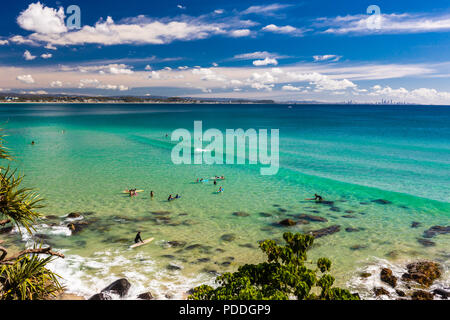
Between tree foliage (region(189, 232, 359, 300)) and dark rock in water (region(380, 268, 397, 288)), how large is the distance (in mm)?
8039

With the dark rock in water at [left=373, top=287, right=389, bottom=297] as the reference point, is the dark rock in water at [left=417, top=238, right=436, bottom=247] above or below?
above

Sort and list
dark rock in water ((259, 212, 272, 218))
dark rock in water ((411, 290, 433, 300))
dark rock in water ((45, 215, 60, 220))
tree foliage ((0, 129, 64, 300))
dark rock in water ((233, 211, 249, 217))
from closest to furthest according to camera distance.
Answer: tree foliage ((0, 129, 64, 300)), dark rock in water ((411, 290, 433, 300)), dark rock in water ((45, 215, 60, 220)), dark rock in water ((259, 212, 272, 218)), dark rock in water ((233, 211, 249, 217))

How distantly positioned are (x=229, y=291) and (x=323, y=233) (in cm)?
1631

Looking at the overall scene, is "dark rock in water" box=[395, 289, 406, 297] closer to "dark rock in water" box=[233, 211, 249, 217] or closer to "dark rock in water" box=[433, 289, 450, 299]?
"dark rock in water" box=[433, 289, 450, 299]

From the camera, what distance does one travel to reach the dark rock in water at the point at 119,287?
16941 mm

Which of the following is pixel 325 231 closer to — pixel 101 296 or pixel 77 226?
pixel 101 296

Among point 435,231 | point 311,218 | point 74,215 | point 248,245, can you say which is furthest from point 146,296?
point 435,231

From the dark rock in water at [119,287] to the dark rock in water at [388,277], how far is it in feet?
49.9

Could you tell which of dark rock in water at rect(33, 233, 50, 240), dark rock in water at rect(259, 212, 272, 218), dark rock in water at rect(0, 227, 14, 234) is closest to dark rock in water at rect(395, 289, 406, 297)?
dark rock in water at rect(259, 212, 272, 218)

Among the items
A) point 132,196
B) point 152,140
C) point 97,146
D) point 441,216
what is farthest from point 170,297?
point 152,140

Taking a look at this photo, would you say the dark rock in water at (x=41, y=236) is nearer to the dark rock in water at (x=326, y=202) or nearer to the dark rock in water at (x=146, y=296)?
the dark rock in water at (x=146, y=296)

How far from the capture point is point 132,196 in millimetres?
33844

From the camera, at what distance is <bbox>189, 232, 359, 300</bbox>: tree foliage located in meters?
10.7

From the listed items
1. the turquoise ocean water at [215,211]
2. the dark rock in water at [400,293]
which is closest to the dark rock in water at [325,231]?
the turquoise ocean water at [215,211]
